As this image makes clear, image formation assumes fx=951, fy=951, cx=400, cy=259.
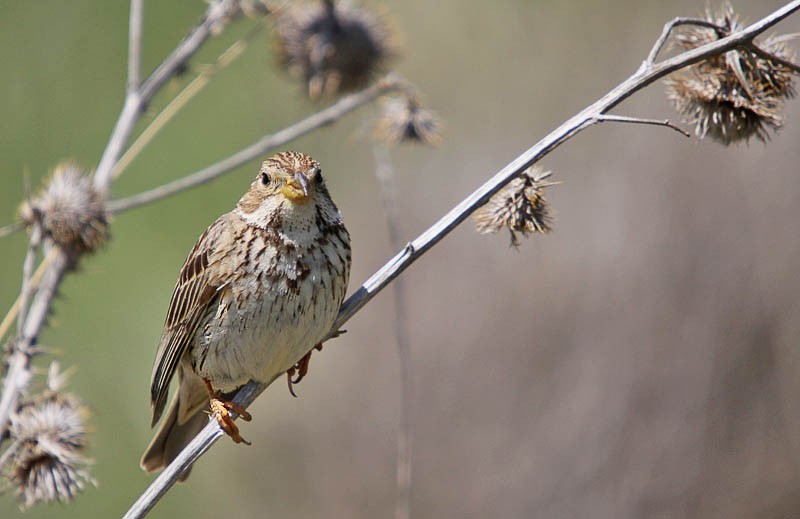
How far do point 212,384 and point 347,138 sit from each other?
18.0 ft

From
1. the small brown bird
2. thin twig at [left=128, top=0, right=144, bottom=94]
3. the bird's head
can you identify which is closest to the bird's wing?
the small brown bird

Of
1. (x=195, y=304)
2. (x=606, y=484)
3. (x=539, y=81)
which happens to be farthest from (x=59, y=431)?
(x=539, y=81)

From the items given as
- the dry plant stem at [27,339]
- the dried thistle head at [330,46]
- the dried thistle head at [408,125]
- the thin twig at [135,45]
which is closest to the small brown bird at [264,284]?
the dry plant stem at [27,339]

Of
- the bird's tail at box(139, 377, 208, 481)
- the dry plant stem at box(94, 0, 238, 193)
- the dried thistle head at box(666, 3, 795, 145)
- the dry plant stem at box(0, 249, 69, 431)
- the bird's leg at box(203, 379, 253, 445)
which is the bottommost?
the dried thistle head at box(666, 3, 795, 145)

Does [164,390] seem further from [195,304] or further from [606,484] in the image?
[606,484]

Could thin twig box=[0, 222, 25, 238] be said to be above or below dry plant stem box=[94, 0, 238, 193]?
below

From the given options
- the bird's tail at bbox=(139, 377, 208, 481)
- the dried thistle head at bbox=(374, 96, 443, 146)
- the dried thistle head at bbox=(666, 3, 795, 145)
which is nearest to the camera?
the dried thistle head at bbox=(666, 3, 795, 145)

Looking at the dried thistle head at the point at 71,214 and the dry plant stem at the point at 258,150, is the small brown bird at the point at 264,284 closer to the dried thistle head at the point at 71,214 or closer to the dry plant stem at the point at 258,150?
the dry plant stem at the point at 258,150

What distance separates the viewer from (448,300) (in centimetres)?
772

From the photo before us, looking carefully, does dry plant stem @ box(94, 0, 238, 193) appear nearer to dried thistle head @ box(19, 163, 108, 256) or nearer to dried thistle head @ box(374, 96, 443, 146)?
dried thistle head @ box(19, 163, 108, 256)

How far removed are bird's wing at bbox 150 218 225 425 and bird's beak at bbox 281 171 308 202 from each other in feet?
1.54

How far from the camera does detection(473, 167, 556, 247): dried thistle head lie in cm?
338

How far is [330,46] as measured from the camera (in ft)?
18.0

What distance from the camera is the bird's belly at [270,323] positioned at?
3748 mm
